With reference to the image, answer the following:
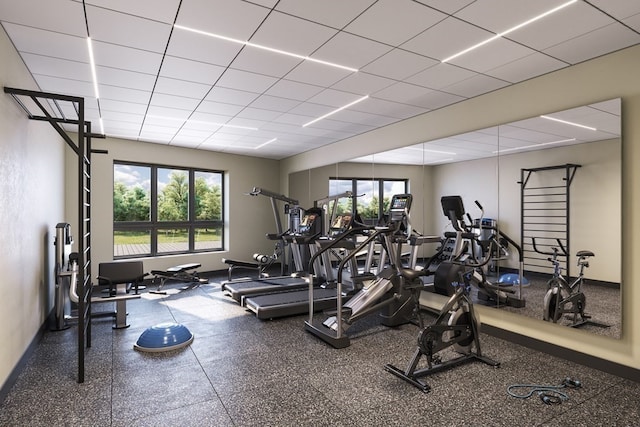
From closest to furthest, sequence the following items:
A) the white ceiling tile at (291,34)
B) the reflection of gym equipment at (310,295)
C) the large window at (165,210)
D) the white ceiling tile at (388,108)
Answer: the white ceiling tile at (291,34) < the white ceiling tile at (388,108) < the reflection of gym equipment at (310,295) < the large window at (165,210)

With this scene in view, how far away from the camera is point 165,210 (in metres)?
7.34

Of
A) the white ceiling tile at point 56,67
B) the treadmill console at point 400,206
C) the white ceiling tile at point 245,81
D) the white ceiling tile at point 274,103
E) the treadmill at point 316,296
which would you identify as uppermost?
the white ceiling tile at point 56,67

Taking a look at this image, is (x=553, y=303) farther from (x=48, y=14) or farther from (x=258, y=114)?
(x=48, y=14)

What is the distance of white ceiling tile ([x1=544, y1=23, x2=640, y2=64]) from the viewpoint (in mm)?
2609

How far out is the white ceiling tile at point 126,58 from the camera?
2938 mm

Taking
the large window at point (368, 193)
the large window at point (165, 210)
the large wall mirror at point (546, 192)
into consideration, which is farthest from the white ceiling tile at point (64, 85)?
the large wall mirror at point (546, 192)

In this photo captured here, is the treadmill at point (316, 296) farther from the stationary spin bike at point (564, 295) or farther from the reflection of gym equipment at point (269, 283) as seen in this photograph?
the stationary spin bike at point (564, 295)

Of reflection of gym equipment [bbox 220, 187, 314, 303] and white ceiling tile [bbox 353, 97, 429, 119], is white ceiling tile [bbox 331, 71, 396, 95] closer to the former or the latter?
white ceiling tile [bbox 353, 97, 429, 119]

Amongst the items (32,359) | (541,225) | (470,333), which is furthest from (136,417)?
(541,225)

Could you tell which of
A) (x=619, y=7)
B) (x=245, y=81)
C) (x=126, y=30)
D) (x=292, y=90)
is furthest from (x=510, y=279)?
(x=126, y=30)

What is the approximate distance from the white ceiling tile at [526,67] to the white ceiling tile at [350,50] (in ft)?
3.88

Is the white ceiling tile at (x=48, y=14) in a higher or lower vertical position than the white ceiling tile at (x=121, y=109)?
higher

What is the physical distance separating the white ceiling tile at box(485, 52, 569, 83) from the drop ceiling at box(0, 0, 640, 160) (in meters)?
0.02

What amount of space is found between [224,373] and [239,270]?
16.8ft
